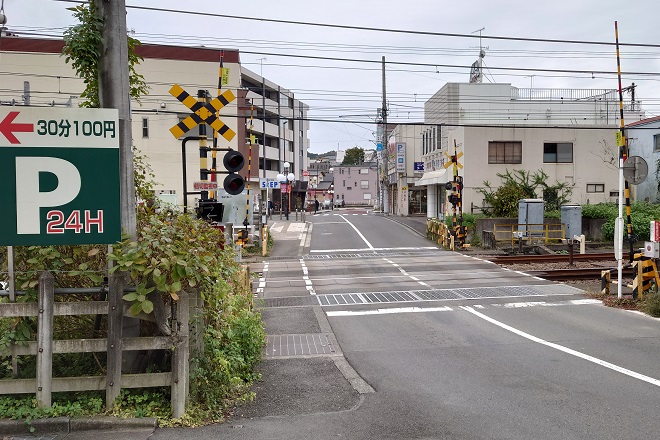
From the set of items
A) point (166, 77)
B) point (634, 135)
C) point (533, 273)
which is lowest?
point (533, 273)

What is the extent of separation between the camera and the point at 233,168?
36.7ft

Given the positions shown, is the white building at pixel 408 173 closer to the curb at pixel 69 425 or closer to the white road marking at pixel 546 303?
the white road marking at pixel 546 303

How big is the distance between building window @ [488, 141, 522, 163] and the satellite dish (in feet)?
72.4

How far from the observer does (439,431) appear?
547 centimetres

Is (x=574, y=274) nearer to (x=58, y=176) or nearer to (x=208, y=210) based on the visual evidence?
(x=208, y=210)

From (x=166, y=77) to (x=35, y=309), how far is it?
39.1m

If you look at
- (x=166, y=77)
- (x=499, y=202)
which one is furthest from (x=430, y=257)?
(x=166, y=77)

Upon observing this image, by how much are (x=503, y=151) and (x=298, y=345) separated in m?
28.4

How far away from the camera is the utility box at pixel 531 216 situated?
86.6ft

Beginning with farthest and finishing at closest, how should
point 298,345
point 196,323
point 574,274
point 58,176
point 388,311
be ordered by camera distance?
point 574,274 → point 388,311 → point 298,345 → point 196,323 → point 58,176

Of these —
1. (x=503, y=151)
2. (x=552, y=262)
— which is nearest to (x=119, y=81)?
(x=552, y=262)

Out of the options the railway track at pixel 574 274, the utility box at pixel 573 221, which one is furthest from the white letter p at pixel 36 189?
the utility box at pixel 573 221

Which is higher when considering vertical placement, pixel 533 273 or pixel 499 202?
pixel 499 202

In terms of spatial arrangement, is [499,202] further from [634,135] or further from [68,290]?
[68,290]
